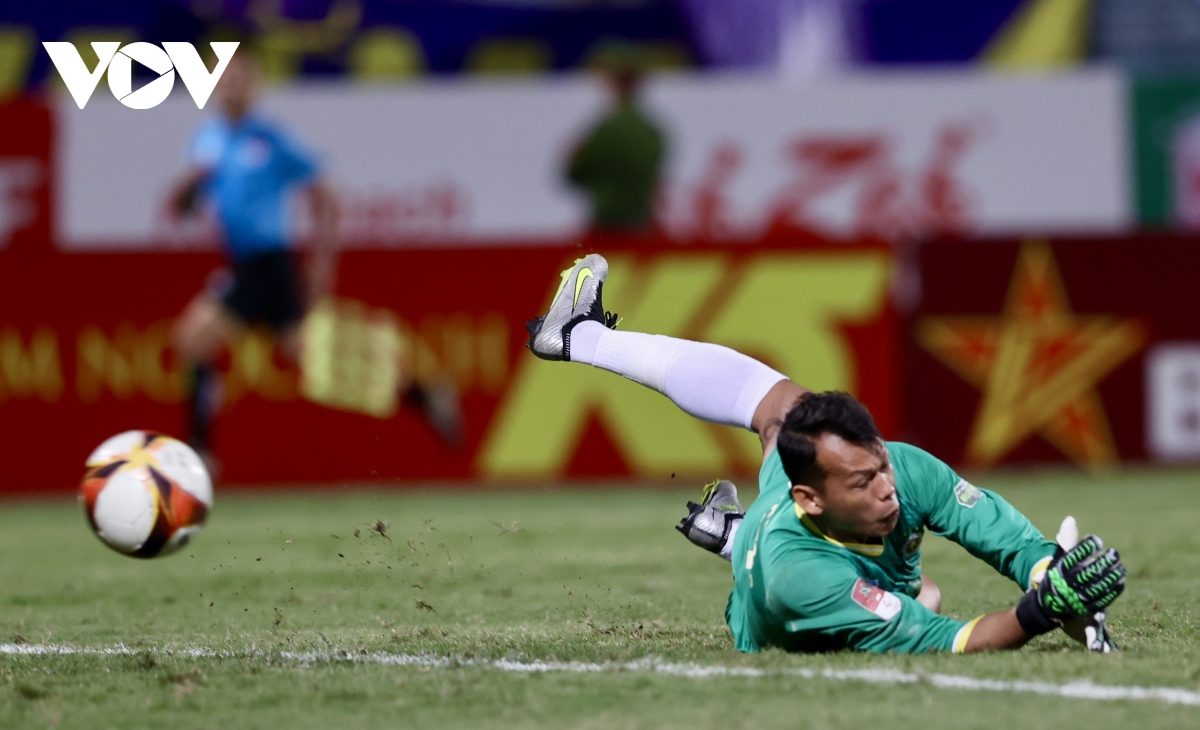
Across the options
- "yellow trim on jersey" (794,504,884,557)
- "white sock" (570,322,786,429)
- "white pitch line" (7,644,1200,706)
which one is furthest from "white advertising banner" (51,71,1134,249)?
"yellow trim on jersey" (794,504,884,557)

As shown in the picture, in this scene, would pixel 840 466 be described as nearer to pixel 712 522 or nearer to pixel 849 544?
pixel 849 544

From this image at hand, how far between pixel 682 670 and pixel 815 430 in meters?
0.71

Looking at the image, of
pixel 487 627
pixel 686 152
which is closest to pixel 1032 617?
pixel 487 627

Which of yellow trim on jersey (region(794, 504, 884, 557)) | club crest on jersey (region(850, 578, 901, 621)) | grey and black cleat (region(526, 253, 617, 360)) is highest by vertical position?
grey and black cleat (region(526, 253, 617, 360))

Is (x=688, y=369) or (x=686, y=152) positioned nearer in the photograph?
(x=688, y=369)

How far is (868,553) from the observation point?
4508 mm

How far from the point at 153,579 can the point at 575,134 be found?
8.40 m

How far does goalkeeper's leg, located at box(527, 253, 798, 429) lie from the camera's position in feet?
17.7

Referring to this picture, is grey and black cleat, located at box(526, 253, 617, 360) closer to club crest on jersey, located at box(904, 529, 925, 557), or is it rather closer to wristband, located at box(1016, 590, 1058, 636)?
club crest on jersey, located at box(904, 529, 925, 557)

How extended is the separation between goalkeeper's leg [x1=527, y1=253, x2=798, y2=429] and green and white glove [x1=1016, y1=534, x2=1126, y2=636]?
4.33ft

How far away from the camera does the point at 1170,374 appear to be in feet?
34.7

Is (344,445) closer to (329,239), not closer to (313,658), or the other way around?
(329,239)

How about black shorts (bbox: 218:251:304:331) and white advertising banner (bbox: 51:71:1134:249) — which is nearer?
black shorts (bbox: 218:251:304:331)

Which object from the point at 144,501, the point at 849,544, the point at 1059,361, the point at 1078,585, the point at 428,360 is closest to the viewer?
the point at 1078,585
